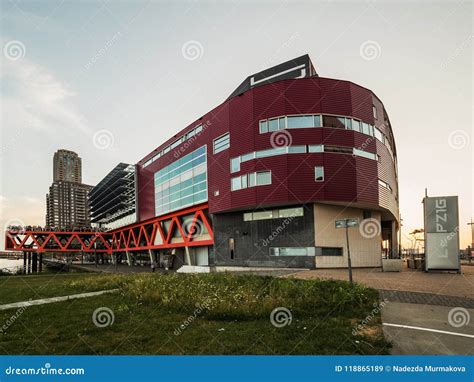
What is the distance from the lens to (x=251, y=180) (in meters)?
30.7

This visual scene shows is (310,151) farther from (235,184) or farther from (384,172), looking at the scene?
(384,172)

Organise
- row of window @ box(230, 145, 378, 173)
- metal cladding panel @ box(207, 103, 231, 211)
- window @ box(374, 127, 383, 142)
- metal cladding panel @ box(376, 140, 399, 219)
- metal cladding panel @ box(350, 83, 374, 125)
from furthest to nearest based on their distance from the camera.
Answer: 1. metal cladding panel @ box(207, 103, 231, 211)
2. window @ box(374, 127, 383, 142)
3. metal cladding panel @ box(376, 140, 399, 219)
4. metal cladding panel @ box(350, 83, 374, 125)
5. row of window @ box(230, 145, 378, 173)

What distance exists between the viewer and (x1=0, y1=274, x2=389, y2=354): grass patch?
6.54 m

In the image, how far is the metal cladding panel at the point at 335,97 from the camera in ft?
95.5

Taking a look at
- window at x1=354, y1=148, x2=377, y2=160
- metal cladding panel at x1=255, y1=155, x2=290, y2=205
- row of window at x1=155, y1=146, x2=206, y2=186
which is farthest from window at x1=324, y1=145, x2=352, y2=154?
row of window at x1=155, y1=146, x2=206, y2=186

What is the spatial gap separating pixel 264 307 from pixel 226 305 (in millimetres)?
1147

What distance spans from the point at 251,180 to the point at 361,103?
1278 cm

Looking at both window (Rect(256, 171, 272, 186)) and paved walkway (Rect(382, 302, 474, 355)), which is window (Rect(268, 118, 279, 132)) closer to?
window (Rect(256, 171, 272, 186))

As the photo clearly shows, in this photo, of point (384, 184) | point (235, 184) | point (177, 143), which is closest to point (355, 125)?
point (384, 184)

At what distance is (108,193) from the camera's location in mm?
82625

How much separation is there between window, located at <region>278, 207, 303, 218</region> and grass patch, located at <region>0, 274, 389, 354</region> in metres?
16.9

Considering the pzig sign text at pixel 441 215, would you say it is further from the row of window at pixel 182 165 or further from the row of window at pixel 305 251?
the row of window at pixel 182 165

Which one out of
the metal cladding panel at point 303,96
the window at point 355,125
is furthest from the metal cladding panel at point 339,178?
the metal cladding panel at point 303,96

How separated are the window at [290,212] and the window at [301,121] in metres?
7.50
